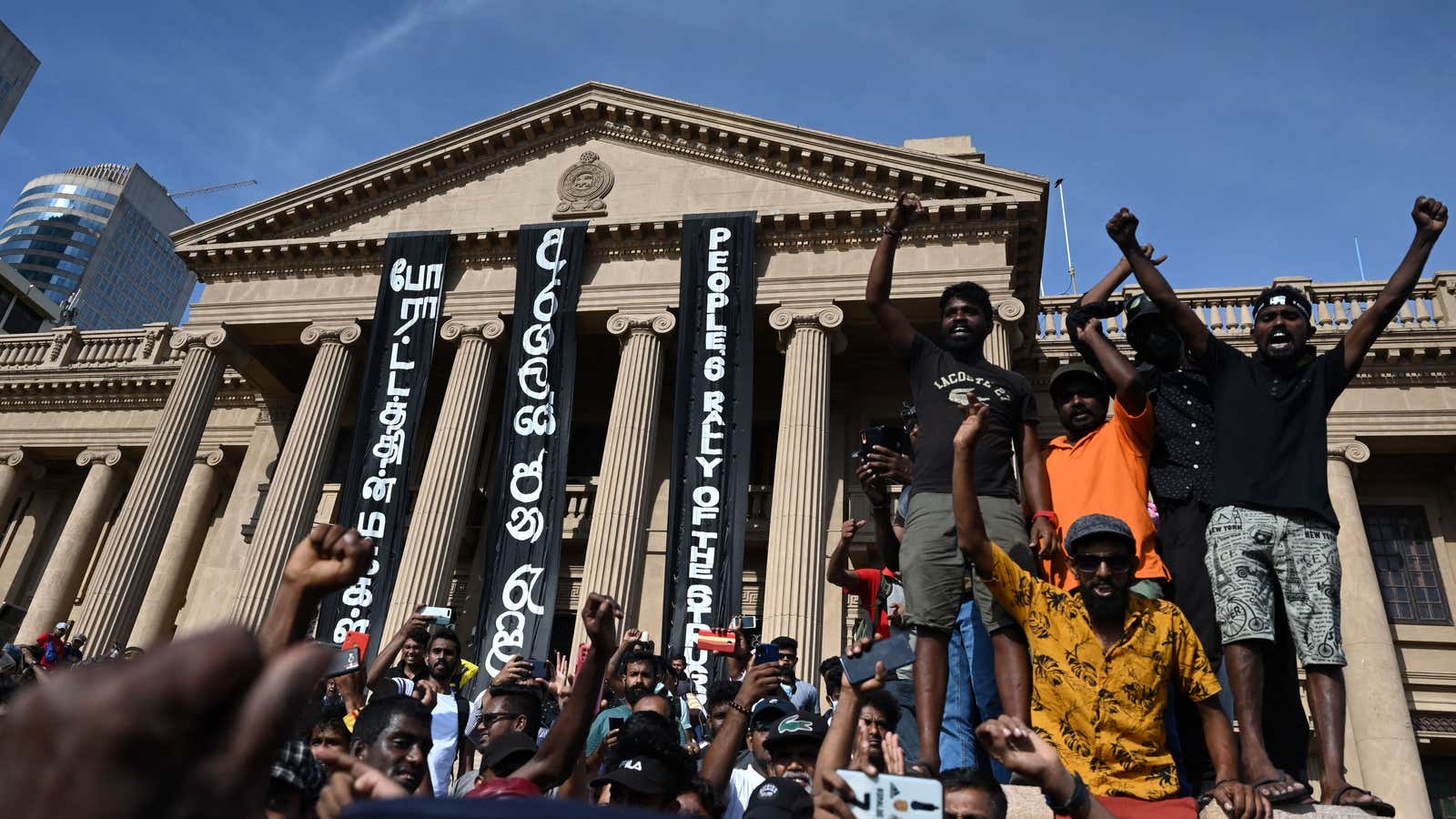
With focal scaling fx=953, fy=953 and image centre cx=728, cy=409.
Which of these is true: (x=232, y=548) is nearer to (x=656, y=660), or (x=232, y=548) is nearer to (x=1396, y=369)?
(x=656, y=660)

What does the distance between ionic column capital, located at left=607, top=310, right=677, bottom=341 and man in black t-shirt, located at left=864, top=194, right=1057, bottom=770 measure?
13.6 metres

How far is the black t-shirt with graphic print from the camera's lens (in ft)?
15.9

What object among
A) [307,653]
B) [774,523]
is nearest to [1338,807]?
[307,653]

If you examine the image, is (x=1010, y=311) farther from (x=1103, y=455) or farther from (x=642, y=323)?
(x=1103, y=455)

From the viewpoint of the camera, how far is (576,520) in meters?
20.0

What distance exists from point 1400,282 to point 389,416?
16.6m

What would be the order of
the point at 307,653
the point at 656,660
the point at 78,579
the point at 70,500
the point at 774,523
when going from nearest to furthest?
the point at 307,653, the point at 656,660, the point at 774,523, the point at 78,579, the point at 70,500

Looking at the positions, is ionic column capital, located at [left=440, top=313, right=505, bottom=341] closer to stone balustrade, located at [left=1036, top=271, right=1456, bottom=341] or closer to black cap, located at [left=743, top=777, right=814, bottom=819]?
stone balustrade, located at [left=1036, top=271, right=1456, bottom=341]

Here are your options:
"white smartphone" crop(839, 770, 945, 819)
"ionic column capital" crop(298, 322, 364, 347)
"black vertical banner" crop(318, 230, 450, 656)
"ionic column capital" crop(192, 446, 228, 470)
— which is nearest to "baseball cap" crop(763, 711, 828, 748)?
"white smartphone" crop(839, 770, 945, 819)

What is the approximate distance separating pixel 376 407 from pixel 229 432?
31.1ft

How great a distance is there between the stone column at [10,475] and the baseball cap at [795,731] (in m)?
29.2

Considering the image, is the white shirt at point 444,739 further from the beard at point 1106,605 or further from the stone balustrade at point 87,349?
the stone balustrade at point 87,349

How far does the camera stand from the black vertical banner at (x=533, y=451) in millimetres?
15477

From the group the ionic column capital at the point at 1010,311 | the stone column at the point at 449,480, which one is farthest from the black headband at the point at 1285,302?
the stone column at the point at 449,480
